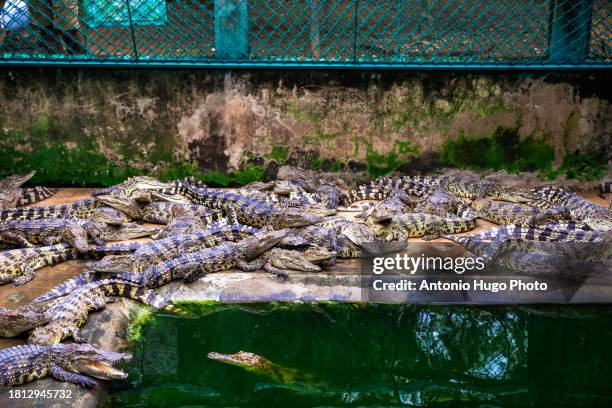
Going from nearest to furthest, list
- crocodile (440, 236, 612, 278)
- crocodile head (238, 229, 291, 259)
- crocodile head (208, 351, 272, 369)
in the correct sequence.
Result: 1. crocodile head (208, 351, 272, 369)
2. crocodile (440, 236, 612, 278)
3. crocodile head (238, 229, 291, 259)

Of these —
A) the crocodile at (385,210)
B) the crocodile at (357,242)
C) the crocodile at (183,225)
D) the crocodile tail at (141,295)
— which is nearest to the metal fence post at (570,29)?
the crocodile at (385,210)

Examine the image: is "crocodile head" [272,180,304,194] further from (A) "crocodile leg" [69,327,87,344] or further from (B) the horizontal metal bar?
(A) "crocodile leg" [69,327,87,344]

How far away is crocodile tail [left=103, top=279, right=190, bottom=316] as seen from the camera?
5344 mm

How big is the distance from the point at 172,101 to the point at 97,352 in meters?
3.79

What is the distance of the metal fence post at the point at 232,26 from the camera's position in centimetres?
731

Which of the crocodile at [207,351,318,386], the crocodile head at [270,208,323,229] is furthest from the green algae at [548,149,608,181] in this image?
the crocodile at [207,351,318,386]

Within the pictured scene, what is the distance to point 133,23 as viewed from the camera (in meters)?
7.43

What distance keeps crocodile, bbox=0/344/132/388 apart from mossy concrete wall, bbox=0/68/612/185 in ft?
12.1

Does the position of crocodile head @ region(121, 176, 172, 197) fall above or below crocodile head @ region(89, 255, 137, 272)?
above

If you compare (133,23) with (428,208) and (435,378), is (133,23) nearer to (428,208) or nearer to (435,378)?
(428,208)

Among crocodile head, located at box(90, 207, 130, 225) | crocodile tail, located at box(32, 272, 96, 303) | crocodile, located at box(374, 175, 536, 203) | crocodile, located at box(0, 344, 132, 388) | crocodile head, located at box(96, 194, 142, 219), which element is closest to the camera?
crocodile, located at box(0, 344, 132, 388)

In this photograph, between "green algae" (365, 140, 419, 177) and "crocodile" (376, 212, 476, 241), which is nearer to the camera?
"crocodile" (376, 212, 476, 241)

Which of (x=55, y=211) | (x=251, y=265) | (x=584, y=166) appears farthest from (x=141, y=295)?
(x=584, y=166)

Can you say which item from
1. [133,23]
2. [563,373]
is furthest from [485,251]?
[133,23]
